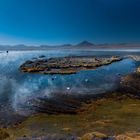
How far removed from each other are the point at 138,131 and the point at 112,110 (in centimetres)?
991

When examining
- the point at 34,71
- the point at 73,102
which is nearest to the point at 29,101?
the point at 73,102

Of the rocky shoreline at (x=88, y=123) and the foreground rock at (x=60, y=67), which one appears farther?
the foreground rock at (x=60, y=67)

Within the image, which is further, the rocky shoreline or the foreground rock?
the foreground rock

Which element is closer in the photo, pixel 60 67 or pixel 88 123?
pixel 88 123

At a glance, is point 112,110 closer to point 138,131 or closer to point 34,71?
point 138,131

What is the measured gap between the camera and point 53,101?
42.9m

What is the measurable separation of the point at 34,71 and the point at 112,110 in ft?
199

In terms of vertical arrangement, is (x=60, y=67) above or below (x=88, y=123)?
below

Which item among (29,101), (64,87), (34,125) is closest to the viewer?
(34,125)

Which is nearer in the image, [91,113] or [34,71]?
[91,113]

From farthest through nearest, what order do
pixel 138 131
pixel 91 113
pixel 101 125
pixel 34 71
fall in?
pixel 34 71
pixel 91 113
pixel 101 125
pixel 138 131

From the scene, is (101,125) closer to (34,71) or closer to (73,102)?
(73,102)

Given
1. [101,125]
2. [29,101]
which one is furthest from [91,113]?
[29,101]

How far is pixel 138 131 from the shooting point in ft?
84.5
